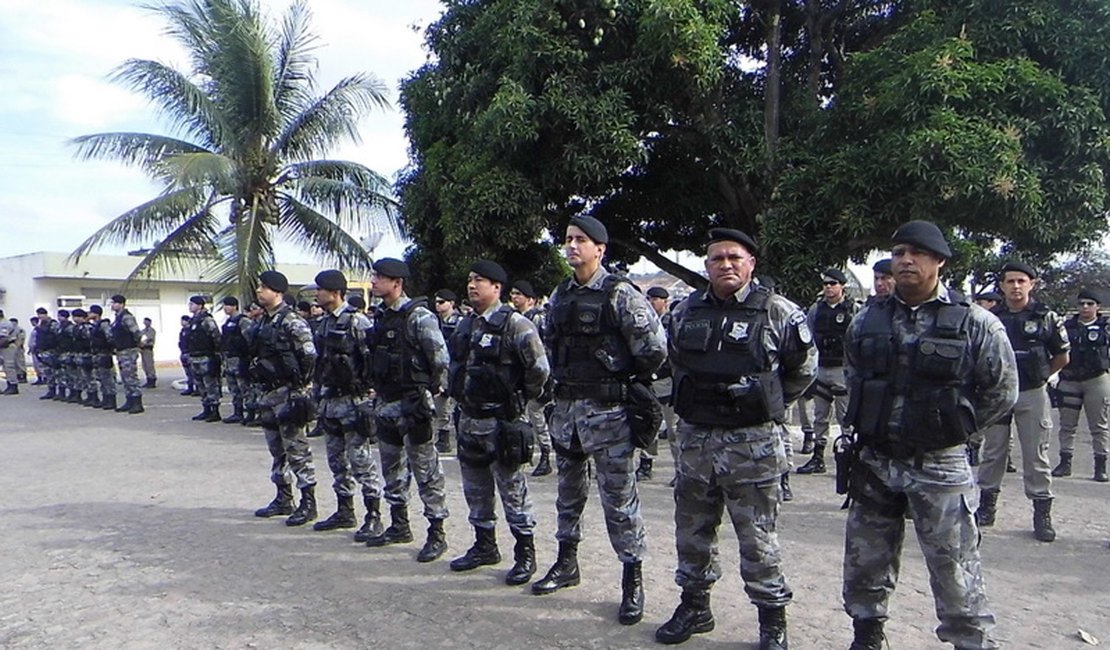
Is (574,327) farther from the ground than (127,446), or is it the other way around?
(574,327)

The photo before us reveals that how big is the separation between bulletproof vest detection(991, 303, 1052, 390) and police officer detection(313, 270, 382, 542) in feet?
15.7

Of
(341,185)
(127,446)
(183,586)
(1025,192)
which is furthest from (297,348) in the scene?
(341,185)

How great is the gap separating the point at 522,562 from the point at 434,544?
2.51ft

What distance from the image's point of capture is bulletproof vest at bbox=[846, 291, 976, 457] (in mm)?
3195

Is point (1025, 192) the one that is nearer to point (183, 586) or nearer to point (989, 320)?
point (989, 320)

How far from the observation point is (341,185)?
48.4ft

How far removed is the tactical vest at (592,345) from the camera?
13.5ft

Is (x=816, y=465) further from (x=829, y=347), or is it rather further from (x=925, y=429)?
(x=925, y=429)

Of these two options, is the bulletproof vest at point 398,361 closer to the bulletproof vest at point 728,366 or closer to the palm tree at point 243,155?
the bulletproof vest at point 728,366

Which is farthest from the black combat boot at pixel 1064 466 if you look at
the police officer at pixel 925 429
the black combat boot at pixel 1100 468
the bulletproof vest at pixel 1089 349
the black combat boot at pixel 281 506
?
the black combat boot at pixel 281 506

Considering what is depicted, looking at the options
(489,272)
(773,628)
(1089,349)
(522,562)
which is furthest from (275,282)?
(1089,349)

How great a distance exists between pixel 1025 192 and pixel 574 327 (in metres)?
6.44

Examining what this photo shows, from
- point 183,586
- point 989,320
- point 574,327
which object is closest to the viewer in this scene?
point 989,320

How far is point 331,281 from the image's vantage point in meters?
5.70
